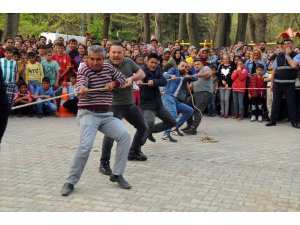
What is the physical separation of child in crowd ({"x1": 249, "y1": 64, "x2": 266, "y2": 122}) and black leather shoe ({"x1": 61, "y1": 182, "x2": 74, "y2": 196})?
696 cm

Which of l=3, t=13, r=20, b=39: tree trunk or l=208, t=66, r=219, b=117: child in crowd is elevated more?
l=3, t=13, r=20, b=39: tree trunk

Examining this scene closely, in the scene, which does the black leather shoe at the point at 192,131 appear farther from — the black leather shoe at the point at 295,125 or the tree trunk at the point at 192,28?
the tree trunk at the point at 192,28

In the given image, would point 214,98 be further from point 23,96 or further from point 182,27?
point 182,27

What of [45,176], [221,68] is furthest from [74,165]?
[221,68]

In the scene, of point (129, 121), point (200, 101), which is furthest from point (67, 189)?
point (200, 101)

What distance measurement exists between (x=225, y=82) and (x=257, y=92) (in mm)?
858

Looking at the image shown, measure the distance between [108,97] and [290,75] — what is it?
609cm

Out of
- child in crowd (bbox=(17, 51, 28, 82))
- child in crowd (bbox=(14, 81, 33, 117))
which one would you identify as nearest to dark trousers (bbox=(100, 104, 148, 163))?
child in crowd (bbox=(14, 81, 33, 117))

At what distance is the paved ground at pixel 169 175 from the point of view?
5.00 meters

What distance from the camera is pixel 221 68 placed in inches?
473

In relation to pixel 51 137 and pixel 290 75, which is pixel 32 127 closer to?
pixel 51 137

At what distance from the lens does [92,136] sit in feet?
17.5

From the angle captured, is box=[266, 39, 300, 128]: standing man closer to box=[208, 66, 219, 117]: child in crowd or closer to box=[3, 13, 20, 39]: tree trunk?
box=[208, 66, 219, 117]: child in crowd

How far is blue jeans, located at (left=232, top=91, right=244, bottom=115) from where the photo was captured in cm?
1150
